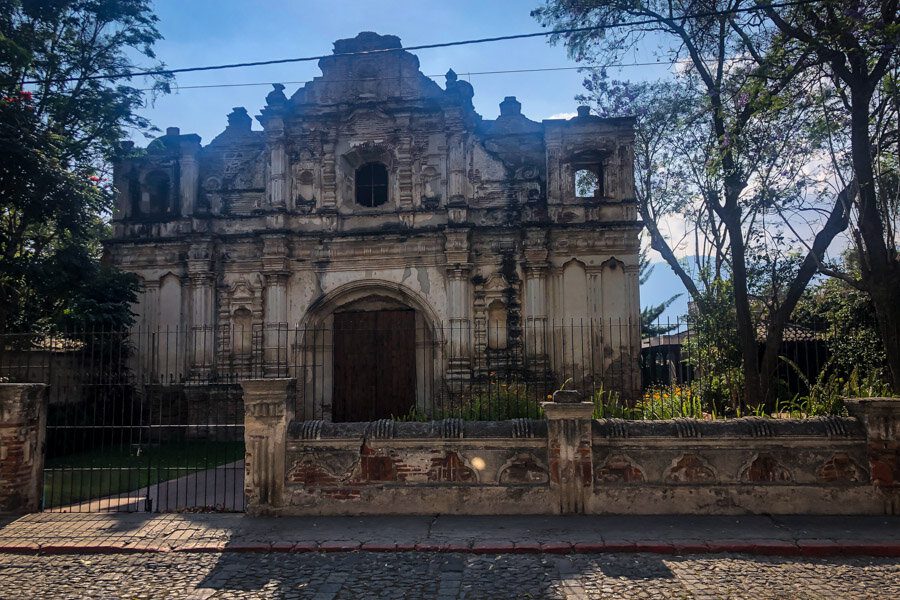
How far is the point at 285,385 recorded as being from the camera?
7.50 meters

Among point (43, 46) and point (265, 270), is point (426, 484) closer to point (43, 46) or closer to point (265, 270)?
point (265, 270)

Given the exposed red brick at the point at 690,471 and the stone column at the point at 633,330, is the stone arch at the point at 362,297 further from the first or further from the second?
the exposed red brick at the point at 690,471

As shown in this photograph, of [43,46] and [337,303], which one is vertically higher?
[43,46]

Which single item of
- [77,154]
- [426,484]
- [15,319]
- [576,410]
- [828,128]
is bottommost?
[426,484]

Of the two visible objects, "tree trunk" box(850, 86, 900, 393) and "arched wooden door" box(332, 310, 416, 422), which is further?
"arched wooden door" box(332, 310, 416, 422)

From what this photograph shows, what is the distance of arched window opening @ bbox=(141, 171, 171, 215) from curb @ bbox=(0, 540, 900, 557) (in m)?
11.5

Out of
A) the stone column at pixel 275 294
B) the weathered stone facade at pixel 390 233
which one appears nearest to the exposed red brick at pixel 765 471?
the weathered stone facade at pixel 390 233

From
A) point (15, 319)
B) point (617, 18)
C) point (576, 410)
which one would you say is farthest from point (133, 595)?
point (15, 319)

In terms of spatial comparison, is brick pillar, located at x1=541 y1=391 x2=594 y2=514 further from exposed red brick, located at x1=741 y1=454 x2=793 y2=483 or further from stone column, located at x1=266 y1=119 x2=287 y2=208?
stone column, located at x1=266 y1=119 x2=287 y2=208

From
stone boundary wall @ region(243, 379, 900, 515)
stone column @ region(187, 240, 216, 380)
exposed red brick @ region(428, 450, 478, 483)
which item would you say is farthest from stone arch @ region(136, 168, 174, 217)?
exposed red brick @ region(428, 450, 478, 483)

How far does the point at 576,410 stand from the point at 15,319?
45.9 ft

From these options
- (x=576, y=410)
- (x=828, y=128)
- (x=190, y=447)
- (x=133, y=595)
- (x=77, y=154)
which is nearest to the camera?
(x=133, y=595)

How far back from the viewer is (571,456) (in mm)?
7320

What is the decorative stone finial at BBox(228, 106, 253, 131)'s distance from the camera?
16.4m
